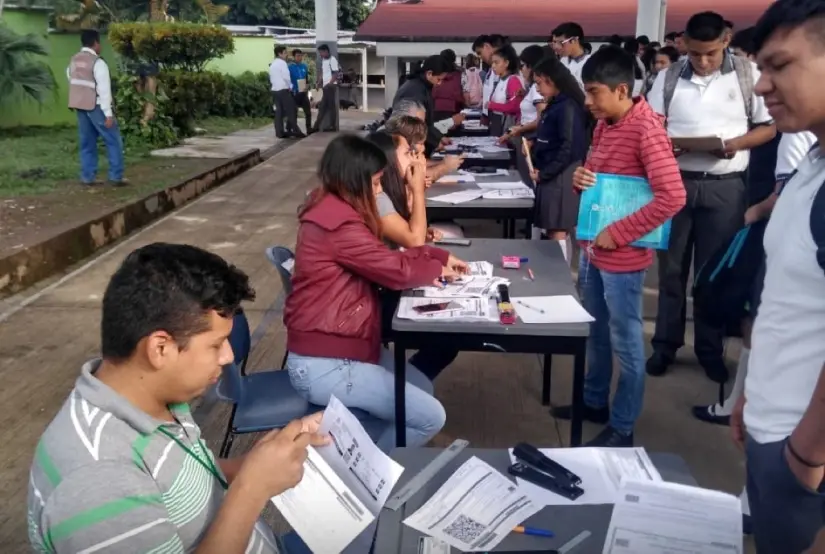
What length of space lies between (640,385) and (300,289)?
4.69 feet

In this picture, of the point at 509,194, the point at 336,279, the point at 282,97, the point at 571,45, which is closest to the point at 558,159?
the point at 509,194

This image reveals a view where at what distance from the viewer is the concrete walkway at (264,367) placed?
3.41m

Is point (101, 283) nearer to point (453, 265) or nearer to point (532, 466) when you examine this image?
point (453, 265)

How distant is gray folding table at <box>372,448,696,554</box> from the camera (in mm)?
1627

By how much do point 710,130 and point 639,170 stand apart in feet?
2.75

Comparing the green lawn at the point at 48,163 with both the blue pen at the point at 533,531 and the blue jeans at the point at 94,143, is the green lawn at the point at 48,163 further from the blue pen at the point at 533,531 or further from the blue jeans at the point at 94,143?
the blue pen at the point at 533,531

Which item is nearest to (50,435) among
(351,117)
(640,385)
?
(640,385)

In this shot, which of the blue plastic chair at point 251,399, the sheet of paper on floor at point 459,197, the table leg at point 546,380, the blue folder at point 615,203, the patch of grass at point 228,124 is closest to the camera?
the blue plastic chair at point 251,399

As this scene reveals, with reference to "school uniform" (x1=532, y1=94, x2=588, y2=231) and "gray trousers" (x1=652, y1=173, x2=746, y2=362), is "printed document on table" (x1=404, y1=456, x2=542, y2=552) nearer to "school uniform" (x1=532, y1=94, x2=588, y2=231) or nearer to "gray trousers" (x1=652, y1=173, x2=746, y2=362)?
"gray trousers" (x1=652, y1=173, x2=746, y2=362)

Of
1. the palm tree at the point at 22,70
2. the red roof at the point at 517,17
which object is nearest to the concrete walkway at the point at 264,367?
the palm tree at the point at 22,70

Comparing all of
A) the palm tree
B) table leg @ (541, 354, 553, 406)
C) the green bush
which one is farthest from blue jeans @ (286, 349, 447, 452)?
the green bush

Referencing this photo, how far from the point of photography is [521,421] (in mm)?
3791

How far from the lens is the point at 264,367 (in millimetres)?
4465

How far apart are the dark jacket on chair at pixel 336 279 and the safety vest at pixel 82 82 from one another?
22.3 ft
